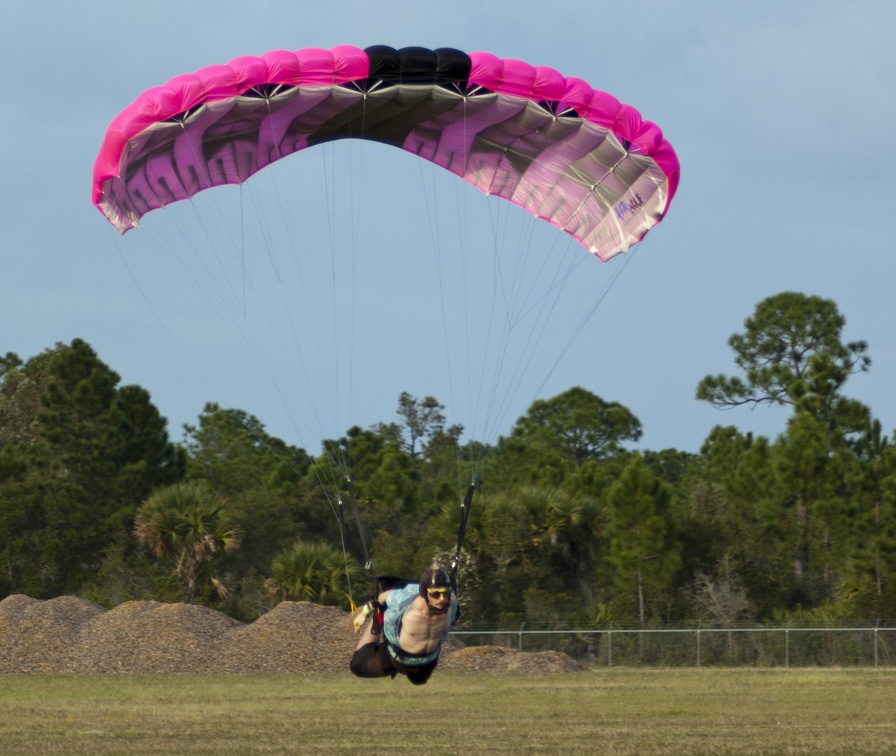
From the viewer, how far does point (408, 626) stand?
12.7 meters

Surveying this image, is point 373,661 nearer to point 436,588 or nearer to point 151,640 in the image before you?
point 436,588

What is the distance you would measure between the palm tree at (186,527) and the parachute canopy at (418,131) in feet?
69.6

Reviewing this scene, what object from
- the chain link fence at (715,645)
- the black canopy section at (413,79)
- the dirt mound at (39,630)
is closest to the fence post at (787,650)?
the chain link fence at (715,645)

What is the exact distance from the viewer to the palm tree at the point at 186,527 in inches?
1473

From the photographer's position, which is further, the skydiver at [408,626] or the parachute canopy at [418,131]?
the parachute canopy at [418,131]

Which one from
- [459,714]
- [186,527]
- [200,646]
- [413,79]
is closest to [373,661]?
[413,79]

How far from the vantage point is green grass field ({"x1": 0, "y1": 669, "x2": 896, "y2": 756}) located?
1872 cm

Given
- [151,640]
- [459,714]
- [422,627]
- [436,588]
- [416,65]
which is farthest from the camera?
[151,640]

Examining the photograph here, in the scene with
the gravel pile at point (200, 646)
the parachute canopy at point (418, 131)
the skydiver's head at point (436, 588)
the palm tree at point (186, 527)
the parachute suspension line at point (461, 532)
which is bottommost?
the gravel pile at point (200, 646)

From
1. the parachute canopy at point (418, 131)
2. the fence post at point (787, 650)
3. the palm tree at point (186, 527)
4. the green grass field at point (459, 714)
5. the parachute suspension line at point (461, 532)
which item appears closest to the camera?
the parachute suspension line at point (461, 532)

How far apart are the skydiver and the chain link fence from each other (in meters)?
22.0

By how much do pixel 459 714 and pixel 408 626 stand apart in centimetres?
1070

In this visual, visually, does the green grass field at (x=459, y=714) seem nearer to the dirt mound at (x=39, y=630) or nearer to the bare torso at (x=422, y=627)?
the dirt mound at (x=39, y=630)

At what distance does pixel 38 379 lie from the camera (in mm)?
68125
